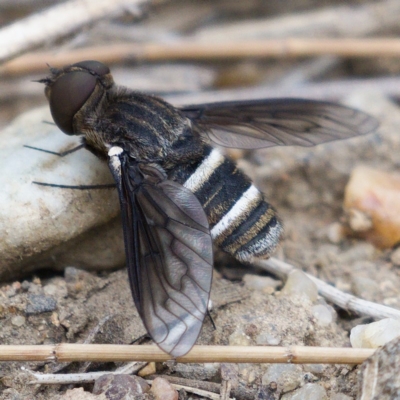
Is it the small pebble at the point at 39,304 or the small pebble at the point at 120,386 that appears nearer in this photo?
the small pebble at the point at 120,386

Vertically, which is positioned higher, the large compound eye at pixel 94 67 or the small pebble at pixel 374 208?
the large compound eye at pixel 94 67

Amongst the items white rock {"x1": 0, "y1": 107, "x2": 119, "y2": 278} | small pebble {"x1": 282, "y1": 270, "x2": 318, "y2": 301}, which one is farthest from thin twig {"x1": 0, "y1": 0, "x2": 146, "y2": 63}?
small pebble {"x1": 282, "y1": 270, "x2": 318, "y2": 301}

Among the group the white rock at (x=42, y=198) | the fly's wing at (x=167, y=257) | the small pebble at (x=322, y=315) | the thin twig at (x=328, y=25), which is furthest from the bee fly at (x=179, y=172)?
the thin twig at (x=328, y=25)

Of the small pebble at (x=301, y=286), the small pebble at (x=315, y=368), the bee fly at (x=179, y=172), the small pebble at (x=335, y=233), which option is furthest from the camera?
the small pebble at (x=335, y=233)

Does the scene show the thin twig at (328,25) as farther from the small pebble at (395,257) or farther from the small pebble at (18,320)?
the small pebble at (18,320)

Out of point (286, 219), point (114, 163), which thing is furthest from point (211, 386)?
point (286, 219)

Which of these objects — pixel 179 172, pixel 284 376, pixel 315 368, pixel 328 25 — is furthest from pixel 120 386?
pixel 328 25

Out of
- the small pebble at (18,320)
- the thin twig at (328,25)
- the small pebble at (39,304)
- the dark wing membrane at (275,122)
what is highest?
the thin twig at (328,25)
